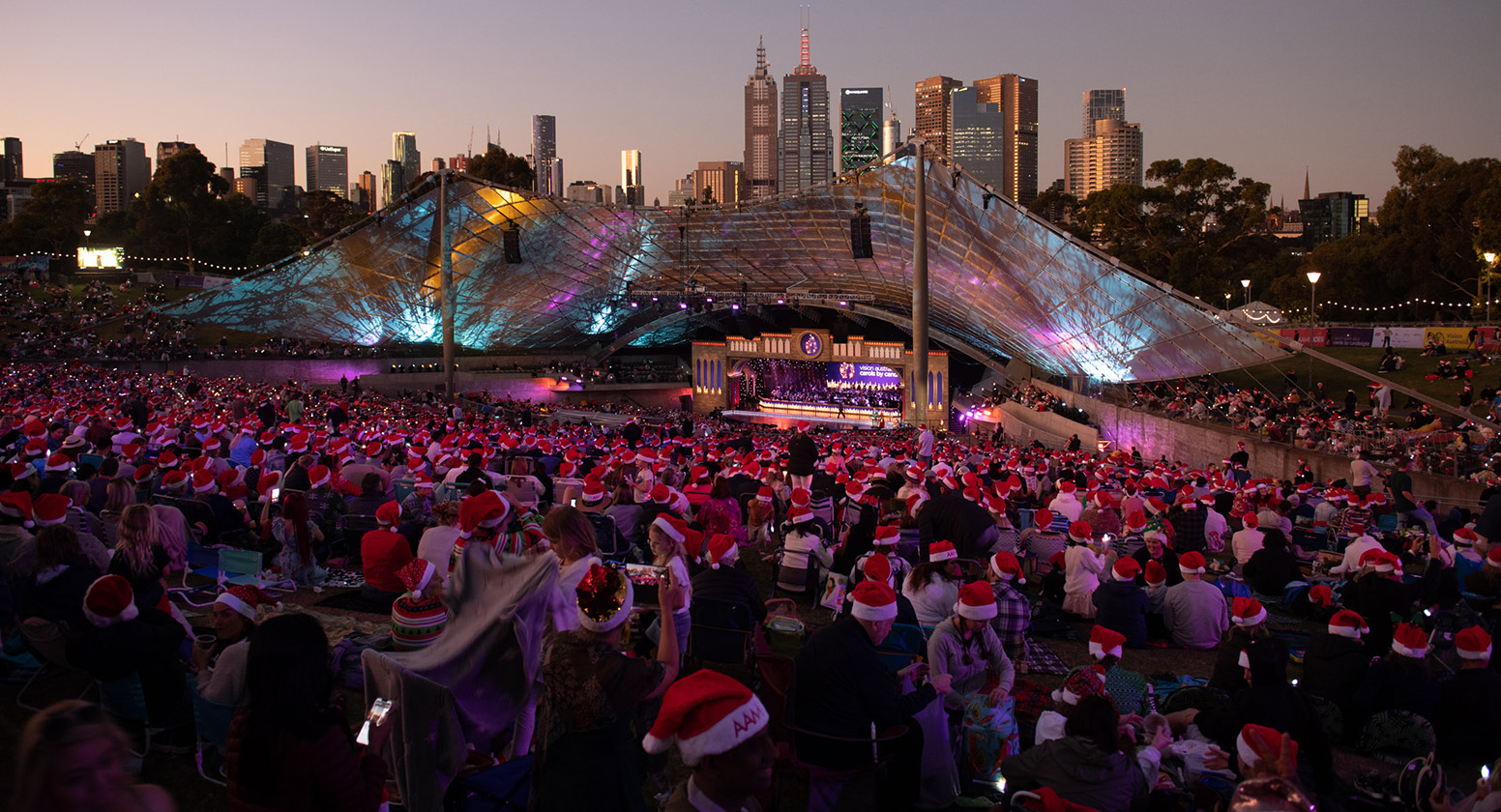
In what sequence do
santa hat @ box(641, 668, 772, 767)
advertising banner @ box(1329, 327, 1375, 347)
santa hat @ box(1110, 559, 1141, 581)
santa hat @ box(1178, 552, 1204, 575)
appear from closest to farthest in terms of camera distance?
santa hat @ box(641, 668, 772, 767)
santa hat @ box(1110, 559, 1141, 581)
santa hat @ box(1178, 552, 1204, 575)
advertising banner @ box(1329, 327, 1375, 347)

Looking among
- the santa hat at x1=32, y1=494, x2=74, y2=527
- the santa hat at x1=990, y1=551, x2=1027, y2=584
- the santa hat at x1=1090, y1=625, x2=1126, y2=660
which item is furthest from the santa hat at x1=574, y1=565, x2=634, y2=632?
the santa hat at x1=32, y1=494, x2=74, y2=527

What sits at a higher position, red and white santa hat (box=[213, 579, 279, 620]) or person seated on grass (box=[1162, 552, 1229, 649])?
Result: red and white santa hat (box=[213, 579, 279, 620])

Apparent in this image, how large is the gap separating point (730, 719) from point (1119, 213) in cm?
5220

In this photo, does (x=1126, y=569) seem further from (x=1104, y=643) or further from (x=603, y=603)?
(x=603, y=603)

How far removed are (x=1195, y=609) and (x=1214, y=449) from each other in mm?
16227

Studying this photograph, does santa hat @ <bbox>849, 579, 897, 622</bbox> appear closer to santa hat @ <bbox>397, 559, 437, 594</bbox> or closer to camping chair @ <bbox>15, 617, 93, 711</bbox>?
santa hat @ <bbox>397, 559, 437, 594</bbox>

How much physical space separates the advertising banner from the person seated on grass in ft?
127

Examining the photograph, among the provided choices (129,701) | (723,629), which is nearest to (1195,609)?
(723,629)

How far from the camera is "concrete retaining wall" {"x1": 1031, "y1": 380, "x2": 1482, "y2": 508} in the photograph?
1659 cm

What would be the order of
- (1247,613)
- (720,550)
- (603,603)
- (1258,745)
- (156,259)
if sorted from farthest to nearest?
(156,259) → (720,550) → (1247,613) → (1258,745) → (603,603)

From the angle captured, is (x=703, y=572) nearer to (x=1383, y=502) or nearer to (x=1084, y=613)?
(x=1084, y=613)

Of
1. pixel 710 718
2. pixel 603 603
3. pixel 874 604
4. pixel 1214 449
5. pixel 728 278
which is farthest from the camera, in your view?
pixel 728 278

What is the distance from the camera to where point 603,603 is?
3.93 meters

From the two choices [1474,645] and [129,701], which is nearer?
[129,701]
